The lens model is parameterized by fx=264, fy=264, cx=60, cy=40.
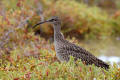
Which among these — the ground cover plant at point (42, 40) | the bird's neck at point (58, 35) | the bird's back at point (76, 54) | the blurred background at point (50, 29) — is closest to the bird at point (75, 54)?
the bird's back at point (76, 54)

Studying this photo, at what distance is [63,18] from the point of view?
33.9ft

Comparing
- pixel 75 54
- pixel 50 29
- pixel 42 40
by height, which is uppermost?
pixel 50 29

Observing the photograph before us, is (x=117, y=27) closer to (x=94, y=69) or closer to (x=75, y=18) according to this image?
(x=75, y=18)

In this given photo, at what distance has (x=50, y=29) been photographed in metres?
9.85

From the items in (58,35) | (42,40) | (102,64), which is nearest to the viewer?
(102,64)

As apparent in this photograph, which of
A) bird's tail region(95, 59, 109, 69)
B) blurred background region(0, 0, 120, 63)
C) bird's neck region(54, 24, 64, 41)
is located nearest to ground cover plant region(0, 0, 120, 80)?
blurred background region(0, 0, 120, 63)

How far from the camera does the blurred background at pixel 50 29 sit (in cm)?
688

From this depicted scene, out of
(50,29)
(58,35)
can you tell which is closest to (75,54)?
(58,35)

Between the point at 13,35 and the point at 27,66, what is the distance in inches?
105

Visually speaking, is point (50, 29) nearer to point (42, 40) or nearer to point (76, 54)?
point (42, 40)

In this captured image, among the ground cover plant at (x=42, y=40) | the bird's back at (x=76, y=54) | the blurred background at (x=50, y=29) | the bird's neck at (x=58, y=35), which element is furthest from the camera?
the blurred background at (x=50, y=29)

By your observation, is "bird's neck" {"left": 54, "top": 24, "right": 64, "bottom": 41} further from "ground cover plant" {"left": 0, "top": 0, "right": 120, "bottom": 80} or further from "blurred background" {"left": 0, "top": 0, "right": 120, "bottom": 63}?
"blurred background" {"left": 0, "top": 0, "right": 120, "bottom": 63}

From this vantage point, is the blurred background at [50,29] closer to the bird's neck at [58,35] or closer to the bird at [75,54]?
the bird's neck at [58,35]

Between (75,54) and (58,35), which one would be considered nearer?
(75,54)
